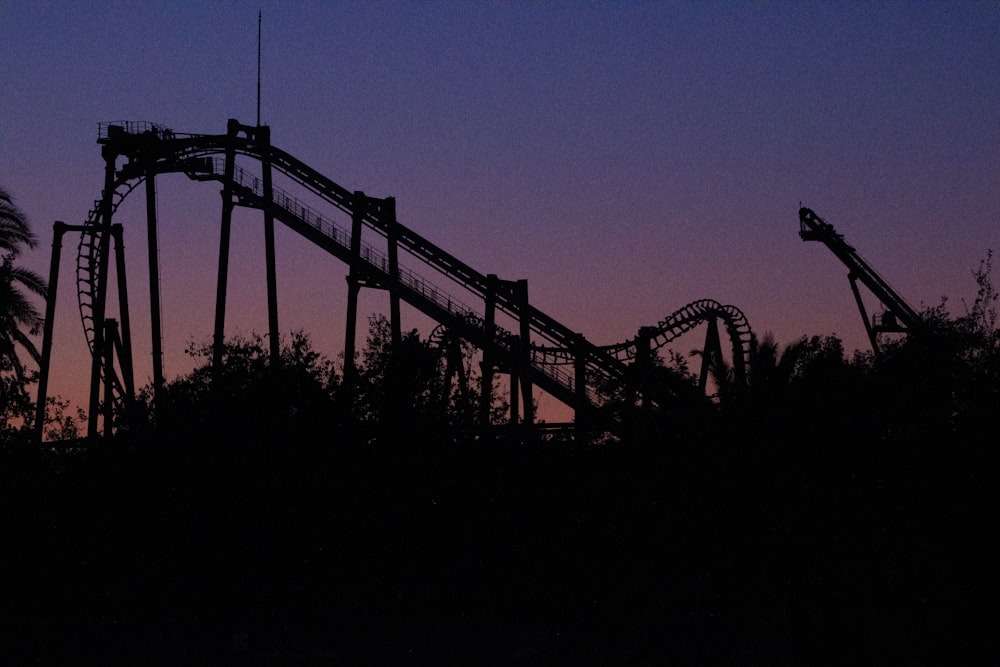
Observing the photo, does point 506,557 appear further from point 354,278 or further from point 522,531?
point 354,278

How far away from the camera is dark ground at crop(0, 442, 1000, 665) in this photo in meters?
22.8

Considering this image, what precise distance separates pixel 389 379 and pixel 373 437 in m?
1.20

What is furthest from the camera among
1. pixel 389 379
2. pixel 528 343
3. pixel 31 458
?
pixel 528 343

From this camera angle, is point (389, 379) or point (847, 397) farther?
point (389, 379)

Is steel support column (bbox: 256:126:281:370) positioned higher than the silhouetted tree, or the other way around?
steel support column (bbox: 256:126:281:370)

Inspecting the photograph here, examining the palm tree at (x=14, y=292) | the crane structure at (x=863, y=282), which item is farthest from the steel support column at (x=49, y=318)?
the crane structure at (x=863, y=282)

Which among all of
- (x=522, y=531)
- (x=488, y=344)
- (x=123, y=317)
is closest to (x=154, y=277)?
(x=123, y=317)

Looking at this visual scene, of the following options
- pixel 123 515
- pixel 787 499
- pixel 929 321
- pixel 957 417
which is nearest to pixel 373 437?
pixel 123 515

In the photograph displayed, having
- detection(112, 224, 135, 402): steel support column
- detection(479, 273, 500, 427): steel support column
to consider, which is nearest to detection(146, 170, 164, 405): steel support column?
detection(112, 224, 135, 402): steel support column

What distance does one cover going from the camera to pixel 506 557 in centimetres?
2609

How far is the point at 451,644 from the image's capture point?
2564cm

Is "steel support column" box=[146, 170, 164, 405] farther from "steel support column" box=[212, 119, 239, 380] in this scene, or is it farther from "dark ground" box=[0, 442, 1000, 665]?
"dark ground" box=[0, 442, 1000, 665]

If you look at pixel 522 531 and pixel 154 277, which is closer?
pixel 522 531

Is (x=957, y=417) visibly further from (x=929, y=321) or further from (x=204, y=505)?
(x=929, y=321)
